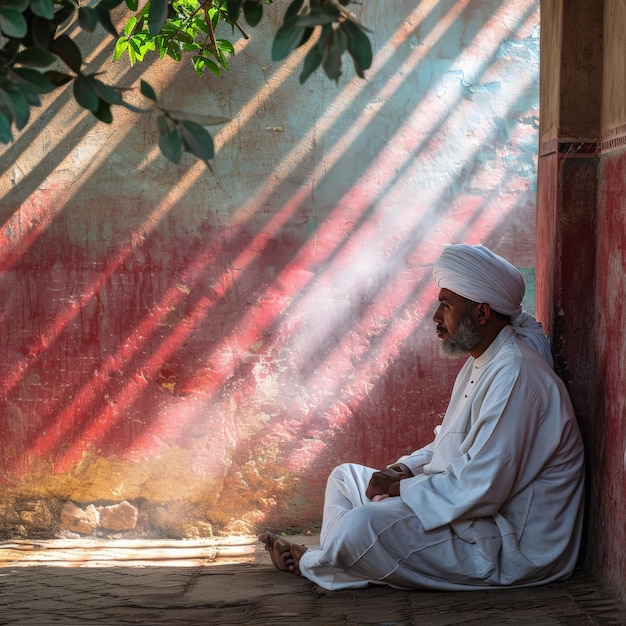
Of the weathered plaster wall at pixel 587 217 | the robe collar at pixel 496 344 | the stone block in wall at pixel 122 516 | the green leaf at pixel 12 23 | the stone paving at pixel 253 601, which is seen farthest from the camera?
the stone block in wall at pixel 122 516

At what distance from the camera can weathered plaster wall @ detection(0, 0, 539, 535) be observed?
5617 mm

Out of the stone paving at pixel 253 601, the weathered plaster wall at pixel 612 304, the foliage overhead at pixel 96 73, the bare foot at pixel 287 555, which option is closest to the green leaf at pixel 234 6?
the foliage overhead at pixel 96 73

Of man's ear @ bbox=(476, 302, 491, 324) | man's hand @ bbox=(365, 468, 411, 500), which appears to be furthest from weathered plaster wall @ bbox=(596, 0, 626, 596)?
man's hand @ bbox=(365, 468, 411, 500)

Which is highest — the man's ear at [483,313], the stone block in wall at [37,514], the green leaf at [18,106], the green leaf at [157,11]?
the green leaf at [157,11]

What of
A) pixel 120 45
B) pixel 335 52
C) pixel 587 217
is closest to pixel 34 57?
pixel 335 52

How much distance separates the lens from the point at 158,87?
559cm

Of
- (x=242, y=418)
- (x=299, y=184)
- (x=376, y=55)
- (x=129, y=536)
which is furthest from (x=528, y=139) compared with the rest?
(x=129, y=536)

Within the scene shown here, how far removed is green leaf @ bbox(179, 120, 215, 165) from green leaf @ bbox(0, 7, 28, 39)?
37 centimetres

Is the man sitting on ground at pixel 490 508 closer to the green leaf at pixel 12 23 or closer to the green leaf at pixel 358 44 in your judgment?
the green leaf at pixel 358 44

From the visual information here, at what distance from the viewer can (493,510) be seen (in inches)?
136

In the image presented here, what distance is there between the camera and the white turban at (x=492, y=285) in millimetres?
3803

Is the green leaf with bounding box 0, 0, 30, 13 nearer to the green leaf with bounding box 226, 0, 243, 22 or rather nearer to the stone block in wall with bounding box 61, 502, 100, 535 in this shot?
the green leaf with bounding box 226, 0, 243, 22

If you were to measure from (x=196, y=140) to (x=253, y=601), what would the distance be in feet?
6.98

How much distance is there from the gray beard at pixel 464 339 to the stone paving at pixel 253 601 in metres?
0.97
